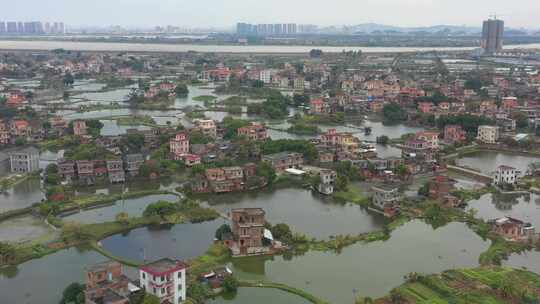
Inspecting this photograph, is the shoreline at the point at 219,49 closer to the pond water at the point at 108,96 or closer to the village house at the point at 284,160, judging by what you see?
the pond water at the point at 108,96

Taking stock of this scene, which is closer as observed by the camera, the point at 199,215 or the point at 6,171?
the point at 199,215

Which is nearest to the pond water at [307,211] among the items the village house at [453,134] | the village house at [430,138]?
the village house at [430,138]

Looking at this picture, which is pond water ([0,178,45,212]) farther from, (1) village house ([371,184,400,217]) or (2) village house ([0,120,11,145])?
(1) village house ([371,184,400,217])

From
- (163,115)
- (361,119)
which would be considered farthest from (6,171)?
(361,119)

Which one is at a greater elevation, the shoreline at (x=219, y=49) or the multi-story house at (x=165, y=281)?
the shoreline at (x=219, y=49)

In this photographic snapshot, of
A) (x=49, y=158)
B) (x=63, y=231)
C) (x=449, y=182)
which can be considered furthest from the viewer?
(x=49, y=158)

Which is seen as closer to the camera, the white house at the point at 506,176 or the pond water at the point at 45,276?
the pond water at the point at 45,276

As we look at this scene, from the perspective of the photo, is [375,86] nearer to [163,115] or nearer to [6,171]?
[163,115]
